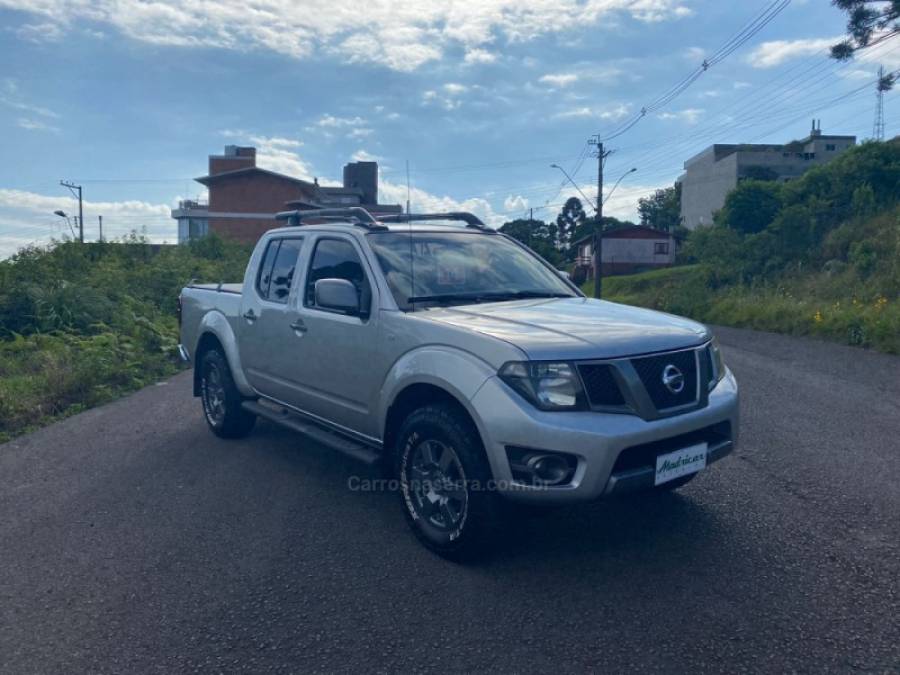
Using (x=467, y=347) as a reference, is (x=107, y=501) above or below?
below

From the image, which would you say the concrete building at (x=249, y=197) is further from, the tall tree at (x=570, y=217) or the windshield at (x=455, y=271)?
the windshield at (x=455, y=271)

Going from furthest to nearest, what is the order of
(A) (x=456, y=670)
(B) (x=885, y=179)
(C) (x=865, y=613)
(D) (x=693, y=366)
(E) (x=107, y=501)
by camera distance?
(B) (x=885, y=179) < (E) (x=107, y=501) < (D) (x=693, y=366) < (C) (x=865, y=613) < (A) (x=456, y=670)

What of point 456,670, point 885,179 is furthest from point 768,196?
point 456,670

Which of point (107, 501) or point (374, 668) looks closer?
point (374, 668)

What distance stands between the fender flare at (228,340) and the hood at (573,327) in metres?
2.49

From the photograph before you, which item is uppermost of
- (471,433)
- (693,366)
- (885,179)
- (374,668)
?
(885,179)

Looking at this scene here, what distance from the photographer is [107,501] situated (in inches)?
208

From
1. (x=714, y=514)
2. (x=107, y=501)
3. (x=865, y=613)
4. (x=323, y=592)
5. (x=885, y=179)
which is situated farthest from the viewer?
(x=885, y=179)

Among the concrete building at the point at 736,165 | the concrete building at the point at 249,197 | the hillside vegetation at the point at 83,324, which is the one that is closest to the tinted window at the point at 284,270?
the hillside vegetation at the point at 83,324

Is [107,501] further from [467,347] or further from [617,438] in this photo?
[617,438]

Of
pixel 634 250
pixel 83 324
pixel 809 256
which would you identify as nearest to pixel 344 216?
pixel 83 324

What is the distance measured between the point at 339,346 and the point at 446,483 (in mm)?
1368

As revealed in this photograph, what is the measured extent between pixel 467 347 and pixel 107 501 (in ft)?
9.97

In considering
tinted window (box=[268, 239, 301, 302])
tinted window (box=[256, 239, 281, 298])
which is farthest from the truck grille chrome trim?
tinted window (box=[256, 239, 281, 298])
